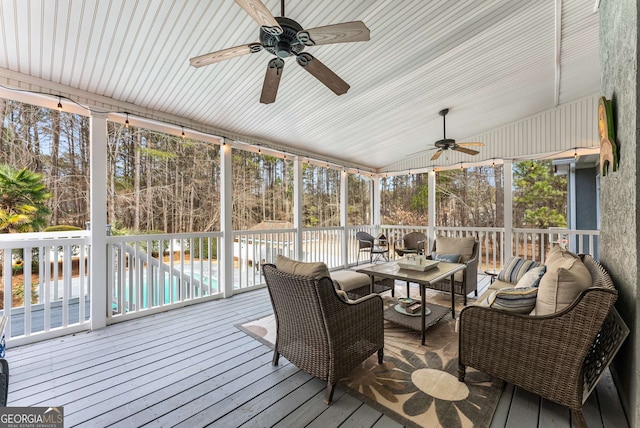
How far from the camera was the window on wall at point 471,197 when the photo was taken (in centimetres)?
913

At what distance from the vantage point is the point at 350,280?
337 cm

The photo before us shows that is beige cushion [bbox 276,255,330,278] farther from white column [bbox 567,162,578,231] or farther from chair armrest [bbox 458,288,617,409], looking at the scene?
white column [bbox 567,162,578,231]

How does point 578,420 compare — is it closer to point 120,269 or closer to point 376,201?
point 120,269

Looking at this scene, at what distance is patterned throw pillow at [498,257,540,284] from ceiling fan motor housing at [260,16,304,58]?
3.36 metres

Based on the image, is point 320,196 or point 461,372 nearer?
point 461,372

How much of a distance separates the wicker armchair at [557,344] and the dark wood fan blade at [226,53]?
8.23ft

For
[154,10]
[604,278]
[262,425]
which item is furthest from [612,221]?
[154,10]

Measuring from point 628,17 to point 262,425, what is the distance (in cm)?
323

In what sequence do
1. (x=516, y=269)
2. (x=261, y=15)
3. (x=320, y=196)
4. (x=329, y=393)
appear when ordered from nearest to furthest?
(x=261, y=15) < (x=329, y=393) < (x=516, y=269) < (x=320, y=196)

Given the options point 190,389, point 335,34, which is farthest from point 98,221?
point 335,34

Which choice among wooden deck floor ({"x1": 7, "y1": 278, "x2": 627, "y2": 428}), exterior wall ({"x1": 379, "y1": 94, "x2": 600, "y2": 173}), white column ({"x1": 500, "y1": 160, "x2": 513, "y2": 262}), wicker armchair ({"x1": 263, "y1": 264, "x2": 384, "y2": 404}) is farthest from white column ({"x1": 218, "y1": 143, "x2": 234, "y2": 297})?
white column ({"x1": 500, "y1": 160, "x2": 513, "y2": 262})

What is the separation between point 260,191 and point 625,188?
7.06 meters

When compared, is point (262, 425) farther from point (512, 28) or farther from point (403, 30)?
point (512, 28)

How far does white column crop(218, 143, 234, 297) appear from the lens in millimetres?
4281
